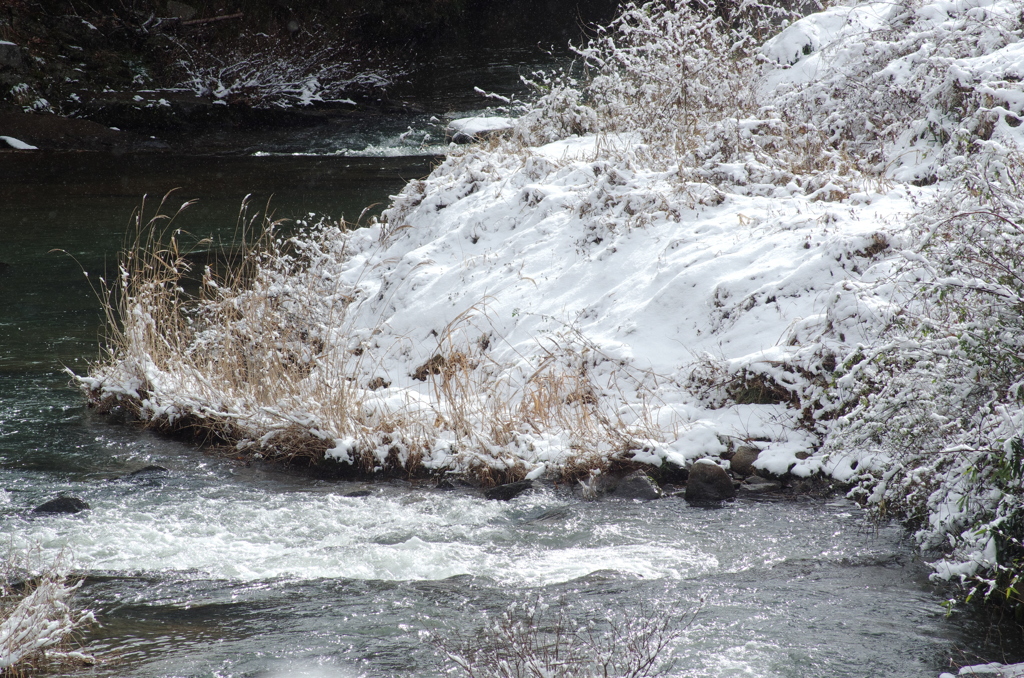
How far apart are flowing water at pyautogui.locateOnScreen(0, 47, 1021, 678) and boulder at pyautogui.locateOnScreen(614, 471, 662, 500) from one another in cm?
11

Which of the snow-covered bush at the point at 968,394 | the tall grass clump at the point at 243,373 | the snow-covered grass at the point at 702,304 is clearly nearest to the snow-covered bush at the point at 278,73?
the snow-covered grass at the point at 702,304

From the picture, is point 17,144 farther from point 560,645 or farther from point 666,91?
point 560,645

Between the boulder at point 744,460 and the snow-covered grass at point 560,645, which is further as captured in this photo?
the boulder at point 744,460

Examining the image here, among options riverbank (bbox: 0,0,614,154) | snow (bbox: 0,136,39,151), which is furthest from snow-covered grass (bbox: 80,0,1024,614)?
snow (bbox: 0,136,39,151)

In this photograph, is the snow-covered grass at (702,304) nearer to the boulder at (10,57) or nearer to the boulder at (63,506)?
the boulder at (63,506)

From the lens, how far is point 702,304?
7.22 m

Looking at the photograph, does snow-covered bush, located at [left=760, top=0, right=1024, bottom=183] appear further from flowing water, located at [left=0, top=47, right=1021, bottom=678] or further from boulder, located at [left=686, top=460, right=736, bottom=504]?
flowing water, located at [left=0, top=47, right=1021, bottom=678]

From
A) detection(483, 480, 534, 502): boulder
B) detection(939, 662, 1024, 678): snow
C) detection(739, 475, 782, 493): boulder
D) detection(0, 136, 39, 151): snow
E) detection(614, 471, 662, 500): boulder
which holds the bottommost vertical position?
detection(483, 480, 534, 502): boulder

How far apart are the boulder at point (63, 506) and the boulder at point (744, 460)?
4.36 m

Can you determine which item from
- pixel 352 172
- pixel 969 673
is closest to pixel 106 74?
pixel 352 172

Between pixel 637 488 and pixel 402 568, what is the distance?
1.79 meters

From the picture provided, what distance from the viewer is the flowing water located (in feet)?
13.2

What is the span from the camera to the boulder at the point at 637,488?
5902 mm

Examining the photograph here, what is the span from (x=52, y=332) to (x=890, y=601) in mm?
8946
